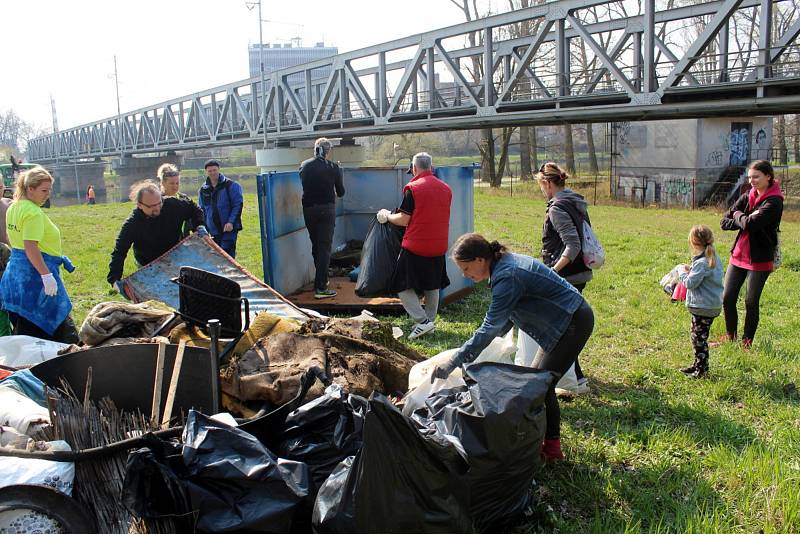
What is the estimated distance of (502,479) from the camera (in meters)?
3.20

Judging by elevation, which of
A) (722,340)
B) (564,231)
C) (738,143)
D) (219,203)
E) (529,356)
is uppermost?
(738,143)

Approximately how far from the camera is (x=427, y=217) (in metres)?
6.64

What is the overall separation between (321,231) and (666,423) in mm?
4671

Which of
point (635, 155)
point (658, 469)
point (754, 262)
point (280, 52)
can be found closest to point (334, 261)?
point (754, 262)

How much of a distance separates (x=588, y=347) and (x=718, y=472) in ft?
8.74

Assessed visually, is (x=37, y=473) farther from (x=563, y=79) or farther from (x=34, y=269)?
(x=563, y=79)

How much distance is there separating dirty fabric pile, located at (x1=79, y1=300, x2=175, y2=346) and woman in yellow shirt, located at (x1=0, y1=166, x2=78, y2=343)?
1.96 ft

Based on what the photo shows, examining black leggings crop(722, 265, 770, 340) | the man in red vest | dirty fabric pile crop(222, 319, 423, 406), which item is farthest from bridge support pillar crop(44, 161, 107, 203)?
black leggings crop(722, 265, 770, 340)

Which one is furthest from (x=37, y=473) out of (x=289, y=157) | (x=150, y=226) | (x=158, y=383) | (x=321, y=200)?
(x=289, y=157)

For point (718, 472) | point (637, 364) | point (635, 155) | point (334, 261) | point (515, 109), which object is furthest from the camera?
point (635, 155)

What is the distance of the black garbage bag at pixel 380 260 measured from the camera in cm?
704

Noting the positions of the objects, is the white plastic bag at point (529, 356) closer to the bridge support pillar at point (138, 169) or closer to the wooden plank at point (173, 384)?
the wooden plank at point (173, 384)

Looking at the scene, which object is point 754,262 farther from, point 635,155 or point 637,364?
point 635,155

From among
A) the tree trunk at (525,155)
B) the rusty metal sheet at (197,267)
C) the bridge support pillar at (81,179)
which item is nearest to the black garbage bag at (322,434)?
the rusty metal sheet at (197,267)
